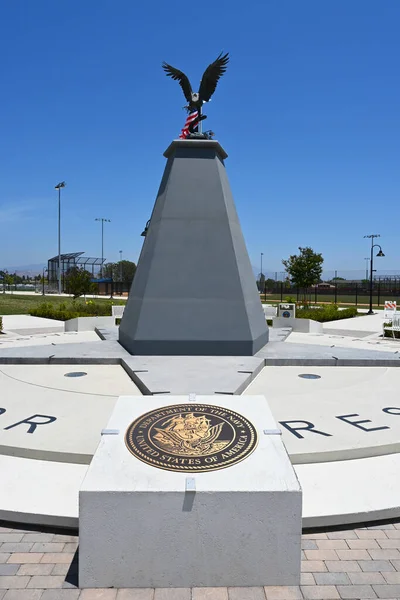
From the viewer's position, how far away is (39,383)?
8.18 meters

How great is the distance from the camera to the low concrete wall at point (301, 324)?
1867 centimetres

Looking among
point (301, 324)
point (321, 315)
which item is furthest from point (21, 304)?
point (301, 324)

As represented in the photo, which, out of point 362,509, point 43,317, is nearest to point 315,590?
point 362,509

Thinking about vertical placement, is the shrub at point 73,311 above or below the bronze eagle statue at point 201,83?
below

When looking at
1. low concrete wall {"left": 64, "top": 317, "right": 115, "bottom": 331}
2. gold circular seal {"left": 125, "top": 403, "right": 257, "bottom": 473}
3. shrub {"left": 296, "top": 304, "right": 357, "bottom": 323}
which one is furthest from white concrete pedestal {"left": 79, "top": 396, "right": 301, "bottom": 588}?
shrub {"left": 296, "top": 304, "right": 357, "bottom": 323}

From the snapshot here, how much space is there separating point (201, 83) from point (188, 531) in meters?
11.3

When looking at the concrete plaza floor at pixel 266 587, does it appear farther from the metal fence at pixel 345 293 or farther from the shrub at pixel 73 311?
the metal fence at pixel 345 293

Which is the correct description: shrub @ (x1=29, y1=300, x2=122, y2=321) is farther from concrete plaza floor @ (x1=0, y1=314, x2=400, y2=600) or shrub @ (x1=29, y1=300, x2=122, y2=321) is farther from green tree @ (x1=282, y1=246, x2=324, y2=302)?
green tree @ (x1=282, y1=246, x2=324, y2=302)

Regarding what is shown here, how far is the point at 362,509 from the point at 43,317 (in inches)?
949

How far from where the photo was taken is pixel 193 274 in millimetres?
10539

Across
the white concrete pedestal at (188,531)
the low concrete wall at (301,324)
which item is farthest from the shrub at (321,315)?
the white concrete pedestal at (188,531)

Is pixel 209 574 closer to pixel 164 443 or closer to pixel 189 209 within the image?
pixel 164 443

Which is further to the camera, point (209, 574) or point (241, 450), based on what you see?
point (241, 450)

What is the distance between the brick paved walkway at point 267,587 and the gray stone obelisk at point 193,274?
6.44 metres
